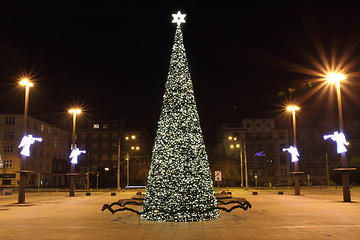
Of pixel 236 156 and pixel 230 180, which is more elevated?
pixel 236 156

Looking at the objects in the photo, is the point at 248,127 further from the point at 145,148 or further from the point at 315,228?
the point at 315,228

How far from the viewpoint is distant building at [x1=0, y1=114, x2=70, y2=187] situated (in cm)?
6750

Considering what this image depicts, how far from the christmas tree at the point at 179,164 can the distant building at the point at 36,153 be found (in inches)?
1955

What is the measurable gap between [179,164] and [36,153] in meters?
65.9

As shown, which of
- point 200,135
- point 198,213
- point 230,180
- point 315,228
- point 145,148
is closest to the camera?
point 315,228

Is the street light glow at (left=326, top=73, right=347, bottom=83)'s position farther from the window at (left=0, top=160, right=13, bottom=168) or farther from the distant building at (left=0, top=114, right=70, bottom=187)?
the window at (left=0, top=160, right=13, bottom=168)

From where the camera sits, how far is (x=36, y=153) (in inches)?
2906

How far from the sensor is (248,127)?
8838 centimetres

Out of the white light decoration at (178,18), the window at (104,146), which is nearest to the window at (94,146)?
the window at (104,146)

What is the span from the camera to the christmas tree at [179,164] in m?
15.0

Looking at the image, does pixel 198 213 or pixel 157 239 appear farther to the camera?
pixel 198 213

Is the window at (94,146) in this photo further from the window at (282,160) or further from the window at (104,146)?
the window at (282,160)

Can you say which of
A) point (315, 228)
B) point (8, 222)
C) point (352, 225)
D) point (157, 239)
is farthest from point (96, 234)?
point (352, 225)

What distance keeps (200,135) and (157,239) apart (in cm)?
604
